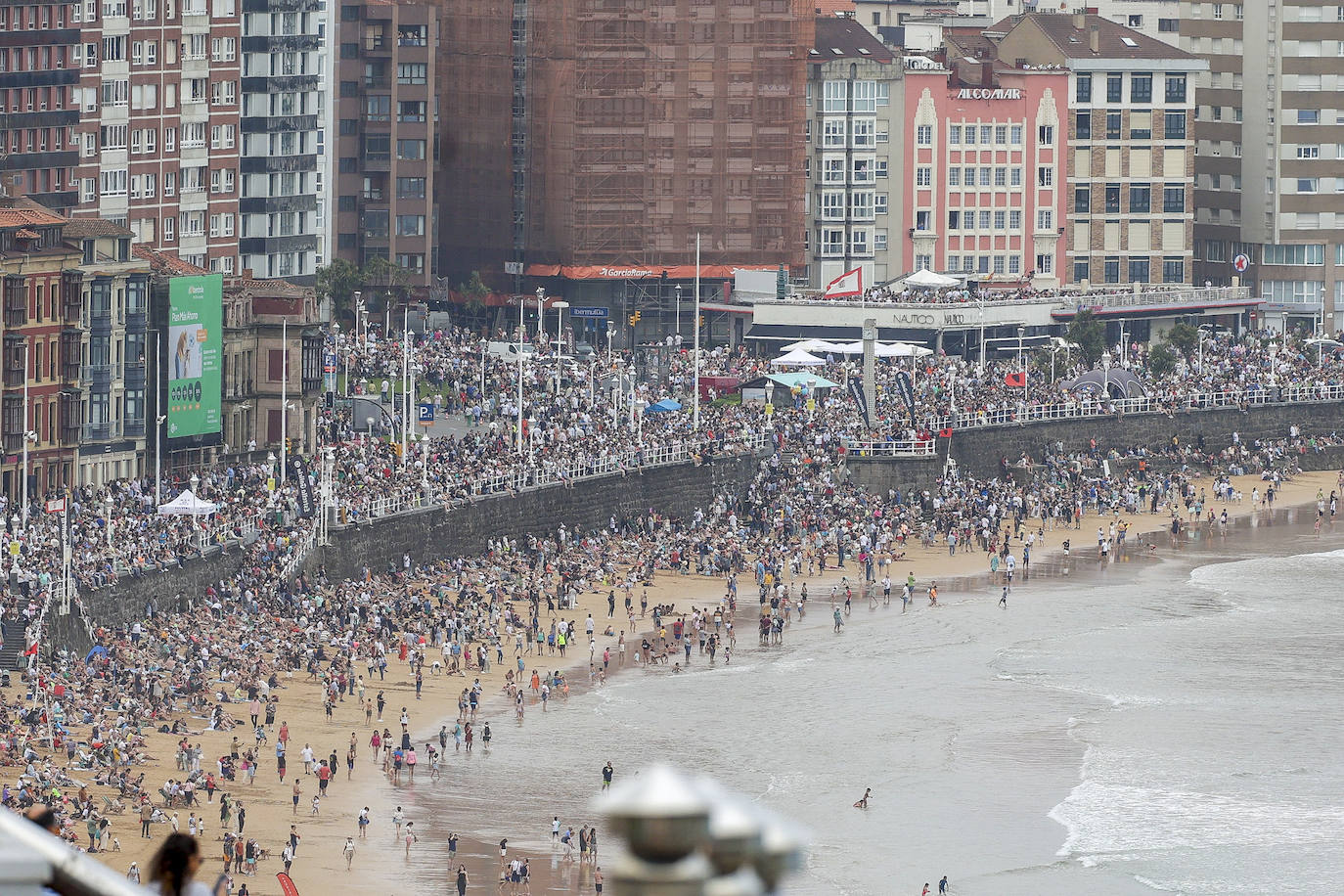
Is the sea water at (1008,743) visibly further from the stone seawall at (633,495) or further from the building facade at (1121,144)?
the building facade at (1121,144)

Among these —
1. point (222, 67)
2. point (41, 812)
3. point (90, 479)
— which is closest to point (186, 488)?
point (90, 479)

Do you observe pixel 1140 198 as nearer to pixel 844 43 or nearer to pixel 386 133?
pixel 844 43

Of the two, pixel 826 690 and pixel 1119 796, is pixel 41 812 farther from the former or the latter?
pixel 826 690

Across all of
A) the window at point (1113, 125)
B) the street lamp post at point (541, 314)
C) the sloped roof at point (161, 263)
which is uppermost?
the window at point (1113, 125)

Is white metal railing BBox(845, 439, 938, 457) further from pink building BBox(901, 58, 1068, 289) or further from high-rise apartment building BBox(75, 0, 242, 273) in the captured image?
pink building BBox(901, 58, 1068, 289)

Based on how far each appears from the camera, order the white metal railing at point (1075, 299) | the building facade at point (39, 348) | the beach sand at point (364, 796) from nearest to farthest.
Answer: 1. the beach sand at point (364, 796)
2. the building facade at point (39, 348)
3. the white metal railing at point (1075, 299)

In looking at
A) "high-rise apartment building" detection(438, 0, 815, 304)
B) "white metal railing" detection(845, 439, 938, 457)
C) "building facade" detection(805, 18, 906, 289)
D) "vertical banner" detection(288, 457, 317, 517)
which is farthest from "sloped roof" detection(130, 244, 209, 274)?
"building facade" detection(805, 18, 906, 289)

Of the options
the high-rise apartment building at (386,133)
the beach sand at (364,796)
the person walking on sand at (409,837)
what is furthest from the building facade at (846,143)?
the person walking on sand at (409,837)
